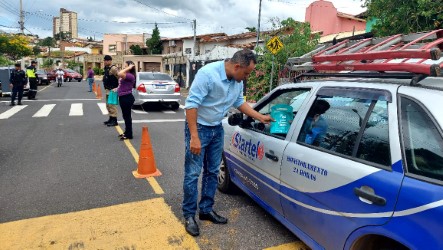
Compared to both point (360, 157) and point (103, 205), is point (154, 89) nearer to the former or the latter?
point (103, 205)

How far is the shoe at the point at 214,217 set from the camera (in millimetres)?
3365

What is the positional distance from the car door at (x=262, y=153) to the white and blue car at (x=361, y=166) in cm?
2

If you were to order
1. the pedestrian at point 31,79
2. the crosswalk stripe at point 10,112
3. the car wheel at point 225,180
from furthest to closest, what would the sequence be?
the pedestrian at point 31,79 → the crosswalk stripe at point 10,112 → the car wheel at point 225,180

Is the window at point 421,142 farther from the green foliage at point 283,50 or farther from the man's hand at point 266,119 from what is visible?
the green foliage at point 283,50

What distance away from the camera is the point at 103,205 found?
3756 millimetres

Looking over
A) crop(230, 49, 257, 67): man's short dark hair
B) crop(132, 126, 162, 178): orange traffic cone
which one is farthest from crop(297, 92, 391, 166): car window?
crop(132, 126, 162, 178): orange traffic cone

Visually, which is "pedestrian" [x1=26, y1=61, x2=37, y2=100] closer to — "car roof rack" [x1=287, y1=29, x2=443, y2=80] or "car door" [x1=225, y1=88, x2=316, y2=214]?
"car door" [x1=225, y1=88, x2=316, y2=214]

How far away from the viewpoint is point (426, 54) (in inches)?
76.4

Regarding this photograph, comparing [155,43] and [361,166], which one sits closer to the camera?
[361,166]

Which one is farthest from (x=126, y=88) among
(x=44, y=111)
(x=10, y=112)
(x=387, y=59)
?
(x=10, y=112)

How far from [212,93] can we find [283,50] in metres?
9.43

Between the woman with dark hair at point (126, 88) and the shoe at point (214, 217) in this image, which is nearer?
the shoe at point (214, 217)

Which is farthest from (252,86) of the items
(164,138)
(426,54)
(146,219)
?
(426,54)

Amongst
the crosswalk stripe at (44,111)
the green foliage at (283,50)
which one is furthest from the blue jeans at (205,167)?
the crosswalk stripe at (44,111)
